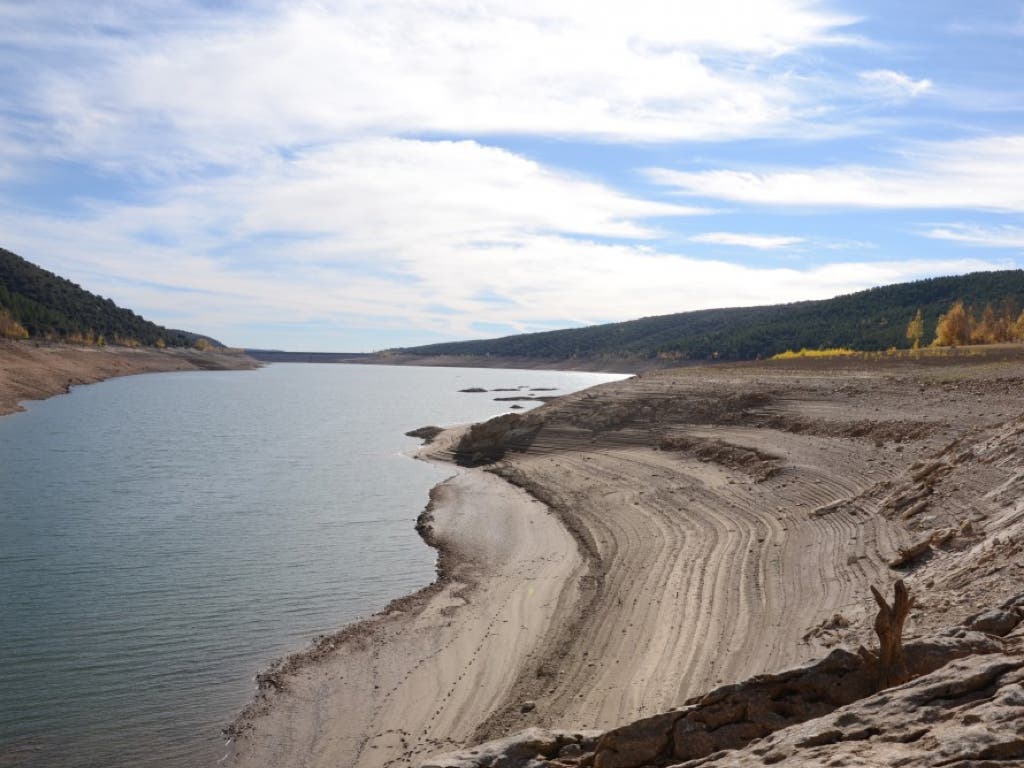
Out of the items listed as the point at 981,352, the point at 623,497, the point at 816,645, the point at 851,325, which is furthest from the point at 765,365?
the point at 851,325

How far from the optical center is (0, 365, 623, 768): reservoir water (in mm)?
13078

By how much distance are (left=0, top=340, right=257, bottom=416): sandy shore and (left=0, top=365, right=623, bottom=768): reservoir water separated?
113 ft

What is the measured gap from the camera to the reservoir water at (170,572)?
13.1 m

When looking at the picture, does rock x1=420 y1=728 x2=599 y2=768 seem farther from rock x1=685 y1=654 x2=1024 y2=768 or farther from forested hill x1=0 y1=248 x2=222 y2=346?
forested hill x1=0 y1=248 x2=222 y2=346

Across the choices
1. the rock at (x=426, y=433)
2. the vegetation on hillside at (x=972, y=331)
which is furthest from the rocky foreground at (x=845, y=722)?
the vegetation on hillside at (x=972, y=331)

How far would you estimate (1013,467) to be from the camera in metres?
16.9

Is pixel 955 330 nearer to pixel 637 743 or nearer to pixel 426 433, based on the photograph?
pixel 426 433

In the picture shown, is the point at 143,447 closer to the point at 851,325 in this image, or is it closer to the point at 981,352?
the point at 981,352

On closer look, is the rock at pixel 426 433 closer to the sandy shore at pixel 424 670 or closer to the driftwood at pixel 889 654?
the sandy shore at pixel 424 670

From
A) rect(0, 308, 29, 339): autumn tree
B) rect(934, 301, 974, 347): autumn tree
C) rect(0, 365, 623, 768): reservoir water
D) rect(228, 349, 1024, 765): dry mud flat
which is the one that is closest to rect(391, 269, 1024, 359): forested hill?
rect(934, 301, 974, 347): autumn tree

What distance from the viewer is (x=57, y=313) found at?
135m

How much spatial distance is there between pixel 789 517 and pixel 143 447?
3723cm

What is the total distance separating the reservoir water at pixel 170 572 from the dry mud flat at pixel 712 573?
1.67 m

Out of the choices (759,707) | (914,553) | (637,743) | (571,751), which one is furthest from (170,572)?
(914,553)
